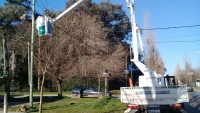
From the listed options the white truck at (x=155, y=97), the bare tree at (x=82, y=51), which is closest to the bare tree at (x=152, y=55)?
the bare tree at (x=82, y=51)

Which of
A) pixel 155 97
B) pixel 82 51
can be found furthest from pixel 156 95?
pixel 82 51

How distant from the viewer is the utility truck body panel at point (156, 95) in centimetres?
1122

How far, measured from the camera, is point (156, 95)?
11.3 metres

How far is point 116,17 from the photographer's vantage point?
1916 inches

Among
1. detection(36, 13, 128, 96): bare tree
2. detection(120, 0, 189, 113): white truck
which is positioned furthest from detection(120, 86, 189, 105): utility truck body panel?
detection(36, 13, 128, 96): bare tree

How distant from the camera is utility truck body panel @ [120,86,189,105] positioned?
36.8 feet

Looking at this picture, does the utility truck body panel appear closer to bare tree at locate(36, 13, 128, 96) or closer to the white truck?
the white truck

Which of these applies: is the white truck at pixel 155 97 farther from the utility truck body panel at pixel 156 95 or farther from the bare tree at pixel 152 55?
the bare tree at pixel 152 55

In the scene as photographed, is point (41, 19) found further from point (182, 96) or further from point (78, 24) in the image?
point (78, 24)

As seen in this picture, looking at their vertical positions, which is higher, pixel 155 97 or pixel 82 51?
pixel 82 51

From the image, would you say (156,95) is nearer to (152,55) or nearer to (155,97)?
(155,97)

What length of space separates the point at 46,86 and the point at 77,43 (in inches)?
619

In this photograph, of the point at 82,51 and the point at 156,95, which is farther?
the point at 82,51

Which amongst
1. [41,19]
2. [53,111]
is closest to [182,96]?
[41,19]
